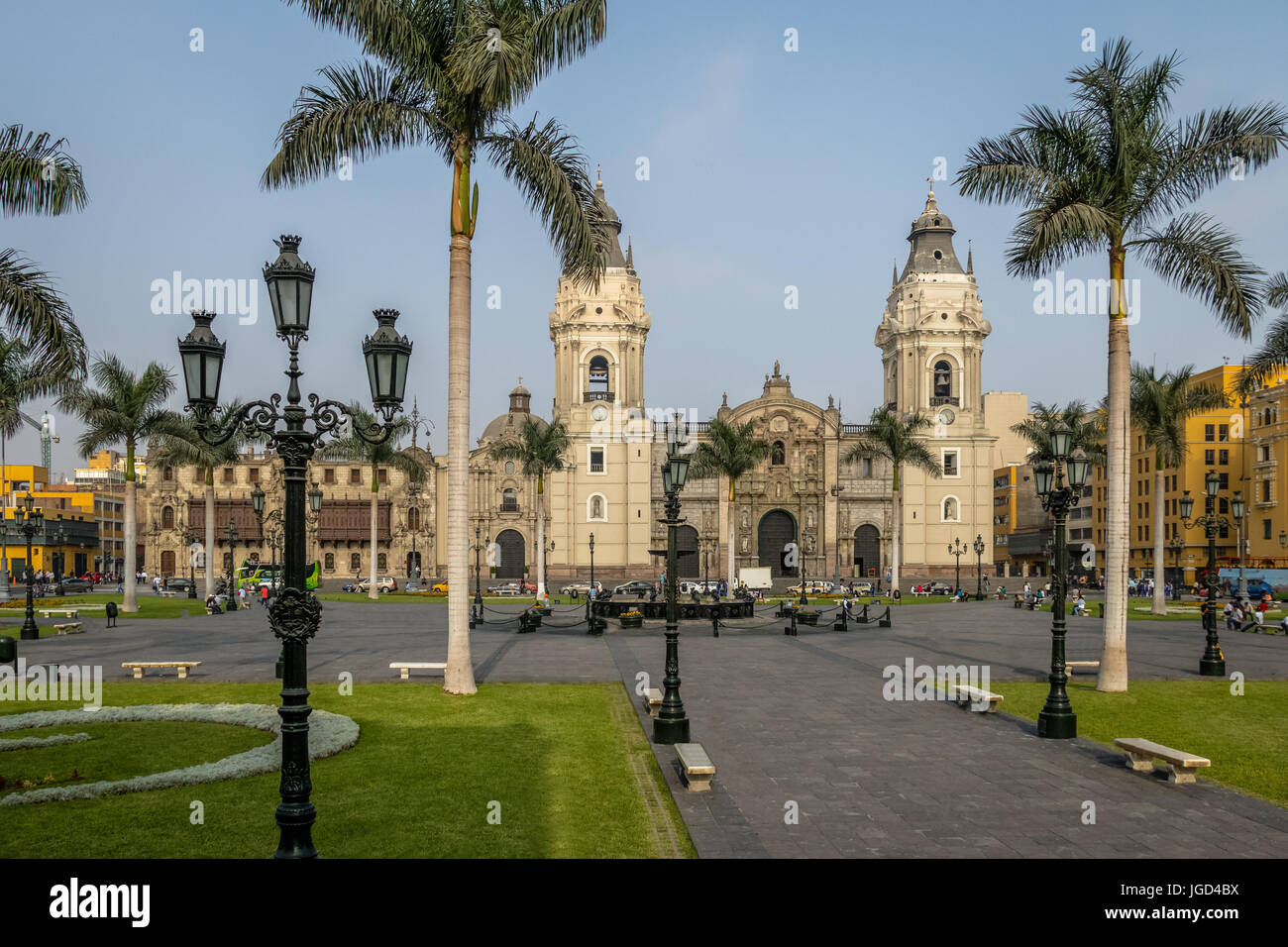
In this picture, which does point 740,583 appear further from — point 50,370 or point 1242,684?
point 50,370

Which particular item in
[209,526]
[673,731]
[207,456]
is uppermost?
[207,456]

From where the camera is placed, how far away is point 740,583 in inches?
2015

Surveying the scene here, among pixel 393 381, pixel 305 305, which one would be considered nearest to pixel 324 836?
pixel 393 381

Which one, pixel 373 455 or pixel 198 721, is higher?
pixel 373 455

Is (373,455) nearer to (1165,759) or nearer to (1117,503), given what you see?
(1117,503)

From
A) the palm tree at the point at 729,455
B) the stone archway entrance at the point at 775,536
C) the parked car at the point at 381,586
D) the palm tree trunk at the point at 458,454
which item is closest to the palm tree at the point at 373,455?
the parked car at the point at 381,586

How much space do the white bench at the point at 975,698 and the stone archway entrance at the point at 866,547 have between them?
55.1 meters

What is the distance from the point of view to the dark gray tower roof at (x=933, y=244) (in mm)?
69250

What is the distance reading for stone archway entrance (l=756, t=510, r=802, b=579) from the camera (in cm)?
6981

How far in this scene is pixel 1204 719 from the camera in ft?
47.6

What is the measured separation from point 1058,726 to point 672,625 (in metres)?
5.51

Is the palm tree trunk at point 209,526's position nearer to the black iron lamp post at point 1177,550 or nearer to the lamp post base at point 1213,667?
the lamp post base at point 1213,667

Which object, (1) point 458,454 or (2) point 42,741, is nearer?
(2) point 42,741

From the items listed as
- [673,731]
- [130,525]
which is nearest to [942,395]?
[130,525]
